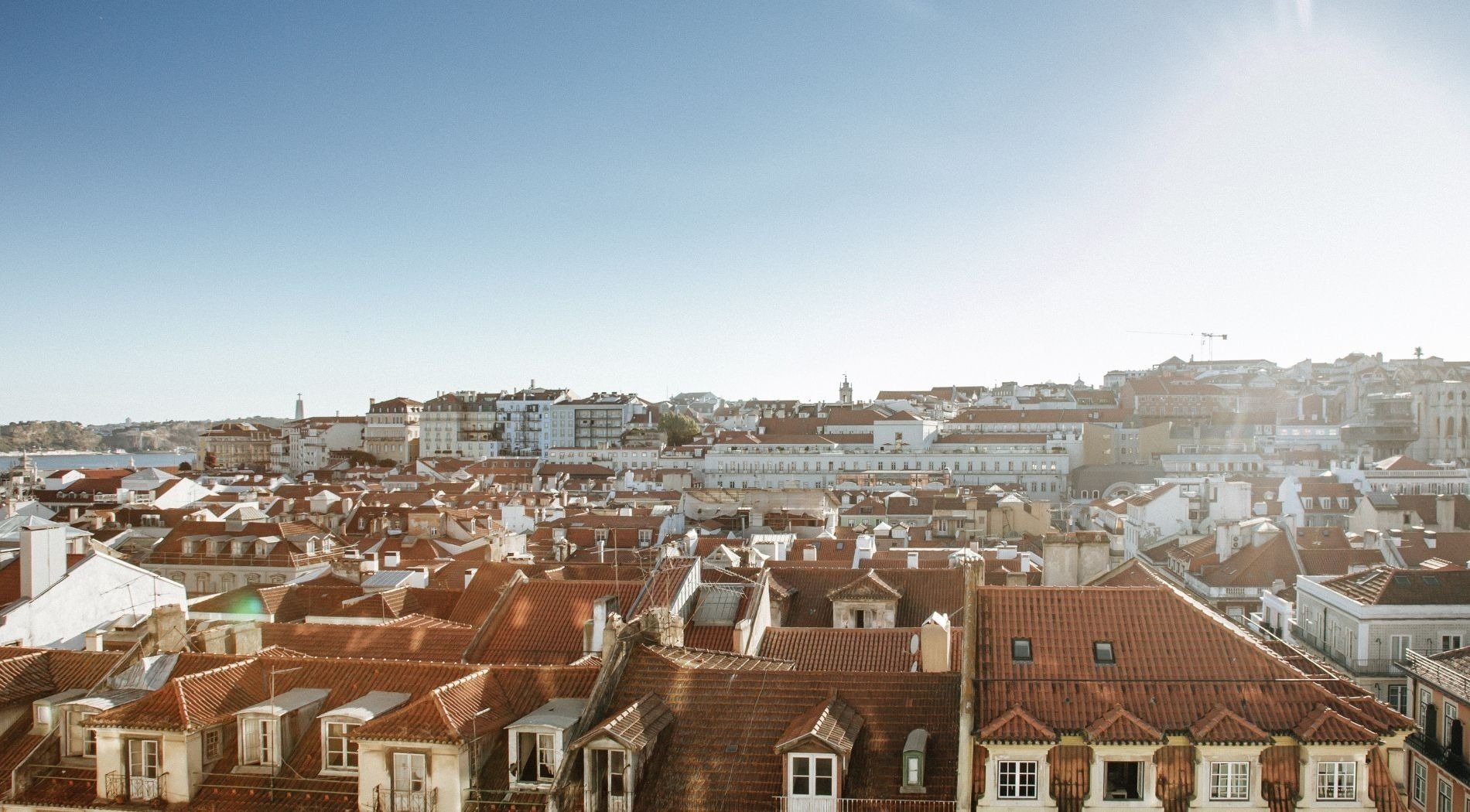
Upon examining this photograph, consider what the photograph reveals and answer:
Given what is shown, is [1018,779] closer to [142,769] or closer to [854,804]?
[854,804]

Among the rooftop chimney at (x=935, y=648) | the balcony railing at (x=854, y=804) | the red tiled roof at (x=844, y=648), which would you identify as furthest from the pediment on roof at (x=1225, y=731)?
the red tiled roof at (x=844, y=648)

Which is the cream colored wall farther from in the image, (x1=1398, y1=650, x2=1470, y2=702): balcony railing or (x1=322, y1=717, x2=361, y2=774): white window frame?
(x1=1398, y1=650, x2=1470, y2=702): balcony railing

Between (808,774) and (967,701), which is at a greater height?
(967,701)

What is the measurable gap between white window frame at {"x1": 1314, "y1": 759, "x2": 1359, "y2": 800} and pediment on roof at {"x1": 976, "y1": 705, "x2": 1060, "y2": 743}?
3.14 m

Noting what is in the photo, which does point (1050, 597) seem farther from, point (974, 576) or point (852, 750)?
point (852, 750)

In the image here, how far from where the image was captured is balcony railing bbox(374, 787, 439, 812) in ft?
41.7

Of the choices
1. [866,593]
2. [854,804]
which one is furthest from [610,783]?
[866,593]

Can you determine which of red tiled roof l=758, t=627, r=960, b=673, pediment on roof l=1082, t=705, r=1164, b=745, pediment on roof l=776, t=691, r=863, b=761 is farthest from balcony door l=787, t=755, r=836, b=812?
red tiled roof l=758, t=627, r=960, b=673

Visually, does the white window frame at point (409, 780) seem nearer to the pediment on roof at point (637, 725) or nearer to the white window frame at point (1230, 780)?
the pediment on roof at point (637, 725)

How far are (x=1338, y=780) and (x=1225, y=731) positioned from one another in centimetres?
143

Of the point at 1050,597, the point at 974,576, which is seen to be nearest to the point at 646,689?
the point at 974,576

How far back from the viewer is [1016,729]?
1291 cm

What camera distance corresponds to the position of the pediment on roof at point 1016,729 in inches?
502

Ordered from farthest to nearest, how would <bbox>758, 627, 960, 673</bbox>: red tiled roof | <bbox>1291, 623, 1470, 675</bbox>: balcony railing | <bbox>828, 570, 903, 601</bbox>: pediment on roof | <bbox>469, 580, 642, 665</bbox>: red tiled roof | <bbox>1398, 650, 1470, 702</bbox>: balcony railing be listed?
<bbox>828, 570, 903, 601</bbox>: pediment on roof, <bbox>1291, 623, 1470, 675</bbox>: balcony railing, <bbox>469, 580, 642, 665</bbox>: red tiled roof, <bbox>758, 627, 960, 673</bbox>: red tiled roof, <bbox>1398, 650, 1470, 702</bbox>: balcony railing
